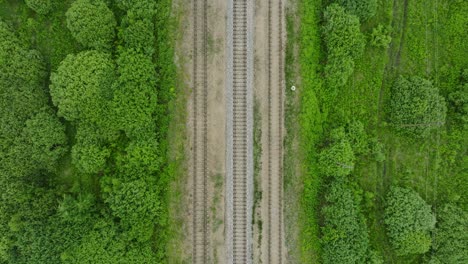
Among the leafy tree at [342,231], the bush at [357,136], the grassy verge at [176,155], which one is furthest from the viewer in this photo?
the grassy verge at [176,155]

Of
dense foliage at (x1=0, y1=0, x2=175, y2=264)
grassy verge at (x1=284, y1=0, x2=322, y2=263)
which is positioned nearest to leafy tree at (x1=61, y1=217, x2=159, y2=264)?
dense foliage at (x1=0, y1=0, x2=175, y2=264)

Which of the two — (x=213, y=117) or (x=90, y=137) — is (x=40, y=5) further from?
(x=213, y=117)

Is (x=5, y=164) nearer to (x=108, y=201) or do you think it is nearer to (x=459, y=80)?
(x=108, y=201)

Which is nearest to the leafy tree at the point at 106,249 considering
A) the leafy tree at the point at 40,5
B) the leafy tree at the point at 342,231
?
the leafy tree at the point at 342,231

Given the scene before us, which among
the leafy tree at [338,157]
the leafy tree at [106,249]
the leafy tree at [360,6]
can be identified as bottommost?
the leafy tree at [106,249]

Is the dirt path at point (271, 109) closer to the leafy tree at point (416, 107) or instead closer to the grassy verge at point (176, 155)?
the grassy verge at point (176, 155)

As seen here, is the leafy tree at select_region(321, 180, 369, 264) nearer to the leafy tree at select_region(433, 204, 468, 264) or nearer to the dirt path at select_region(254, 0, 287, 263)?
the dirt path at select_region(254, 0, 287, 263)

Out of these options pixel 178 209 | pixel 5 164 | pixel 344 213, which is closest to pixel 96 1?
pixel 5 164
